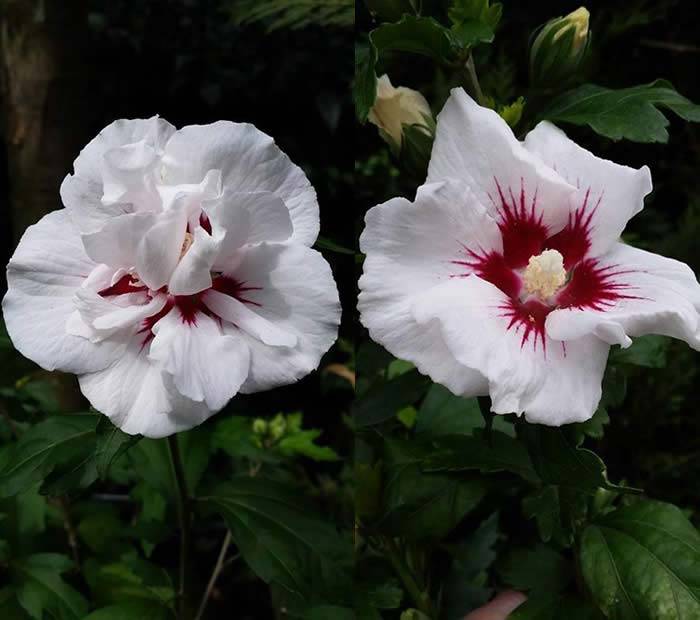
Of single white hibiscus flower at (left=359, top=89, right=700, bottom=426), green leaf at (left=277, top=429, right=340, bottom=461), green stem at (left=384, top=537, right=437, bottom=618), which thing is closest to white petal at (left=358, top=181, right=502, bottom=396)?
single white hibiscus flower at (left=359, top=89, right=700, bottom=426)

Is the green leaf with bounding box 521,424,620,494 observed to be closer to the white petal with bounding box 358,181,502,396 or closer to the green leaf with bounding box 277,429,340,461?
the white petal with bounding box 358,181,502,396

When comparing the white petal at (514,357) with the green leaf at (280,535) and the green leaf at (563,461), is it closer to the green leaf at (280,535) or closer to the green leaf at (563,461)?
the green leaf at (563,461)

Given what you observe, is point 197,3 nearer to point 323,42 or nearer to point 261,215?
point 323,42

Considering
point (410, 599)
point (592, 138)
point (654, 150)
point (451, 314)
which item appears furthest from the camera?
point (654, 150)

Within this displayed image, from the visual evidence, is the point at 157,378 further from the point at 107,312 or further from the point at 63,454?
the point at 63,454

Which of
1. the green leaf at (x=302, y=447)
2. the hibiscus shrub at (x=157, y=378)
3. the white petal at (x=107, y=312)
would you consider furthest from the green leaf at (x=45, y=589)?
the white petal at (x=107, y=312)

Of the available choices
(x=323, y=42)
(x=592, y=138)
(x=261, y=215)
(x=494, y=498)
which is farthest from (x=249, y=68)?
(x=261, y=215)

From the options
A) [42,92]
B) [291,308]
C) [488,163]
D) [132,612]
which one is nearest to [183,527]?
[132,612]
